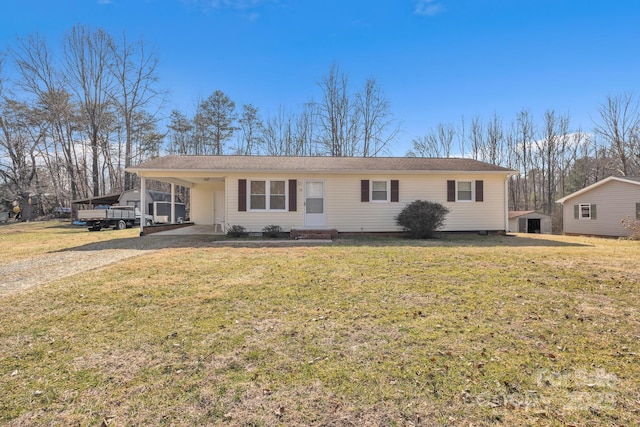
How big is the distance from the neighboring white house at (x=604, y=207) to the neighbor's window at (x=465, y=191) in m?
10.3

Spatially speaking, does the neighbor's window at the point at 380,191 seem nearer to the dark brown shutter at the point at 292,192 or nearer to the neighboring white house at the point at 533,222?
the dark brown shutter at the point at 292,192

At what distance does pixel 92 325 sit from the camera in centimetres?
354

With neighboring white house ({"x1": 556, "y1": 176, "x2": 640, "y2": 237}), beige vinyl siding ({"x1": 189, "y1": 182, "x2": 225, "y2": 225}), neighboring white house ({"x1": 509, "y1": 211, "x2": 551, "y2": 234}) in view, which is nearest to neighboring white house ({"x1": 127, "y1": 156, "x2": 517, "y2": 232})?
beige vinyl siding ({"x1": 189, "y1": 182, "x2": 225, "y2": 225})

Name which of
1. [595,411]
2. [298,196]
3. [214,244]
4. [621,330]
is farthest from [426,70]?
[595,411]

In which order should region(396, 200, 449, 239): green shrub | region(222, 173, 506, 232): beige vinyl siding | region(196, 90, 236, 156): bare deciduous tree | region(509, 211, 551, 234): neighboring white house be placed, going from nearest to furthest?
region(396, 200, 449, 239): green shrub < region(222, 173, 506, 232): beige vinyl siding < region(509, 211, 551, 234): neighboring white house < region(196, 90, 236, 156): bare deciduous tree

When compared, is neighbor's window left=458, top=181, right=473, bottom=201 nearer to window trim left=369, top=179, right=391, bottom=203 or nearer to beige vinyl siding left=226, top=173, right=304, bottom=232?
window trim left=369, top=179, right=391, bottom=203

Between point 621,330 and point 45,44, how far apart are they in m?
41.1

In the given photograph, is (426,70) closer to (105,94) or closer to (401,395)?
(401,395)

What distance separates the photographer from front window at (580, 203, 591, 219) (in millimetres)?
19644

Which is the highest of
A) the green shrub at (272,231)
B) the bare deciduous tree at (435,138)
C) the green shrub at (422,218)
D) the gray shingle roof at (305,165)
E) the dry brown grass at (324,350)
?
the bare deciduous tree at (435,138)

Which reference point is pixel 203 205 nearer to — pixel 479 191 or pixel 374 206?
pixel 374 206

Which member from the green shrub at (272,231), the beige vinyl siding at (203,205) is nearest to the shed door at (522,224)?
the green shrub at (272,231)

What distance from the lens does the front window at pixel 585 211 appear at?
19.6 m

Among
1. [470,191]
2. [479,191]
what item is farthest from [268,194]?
[479,191]
